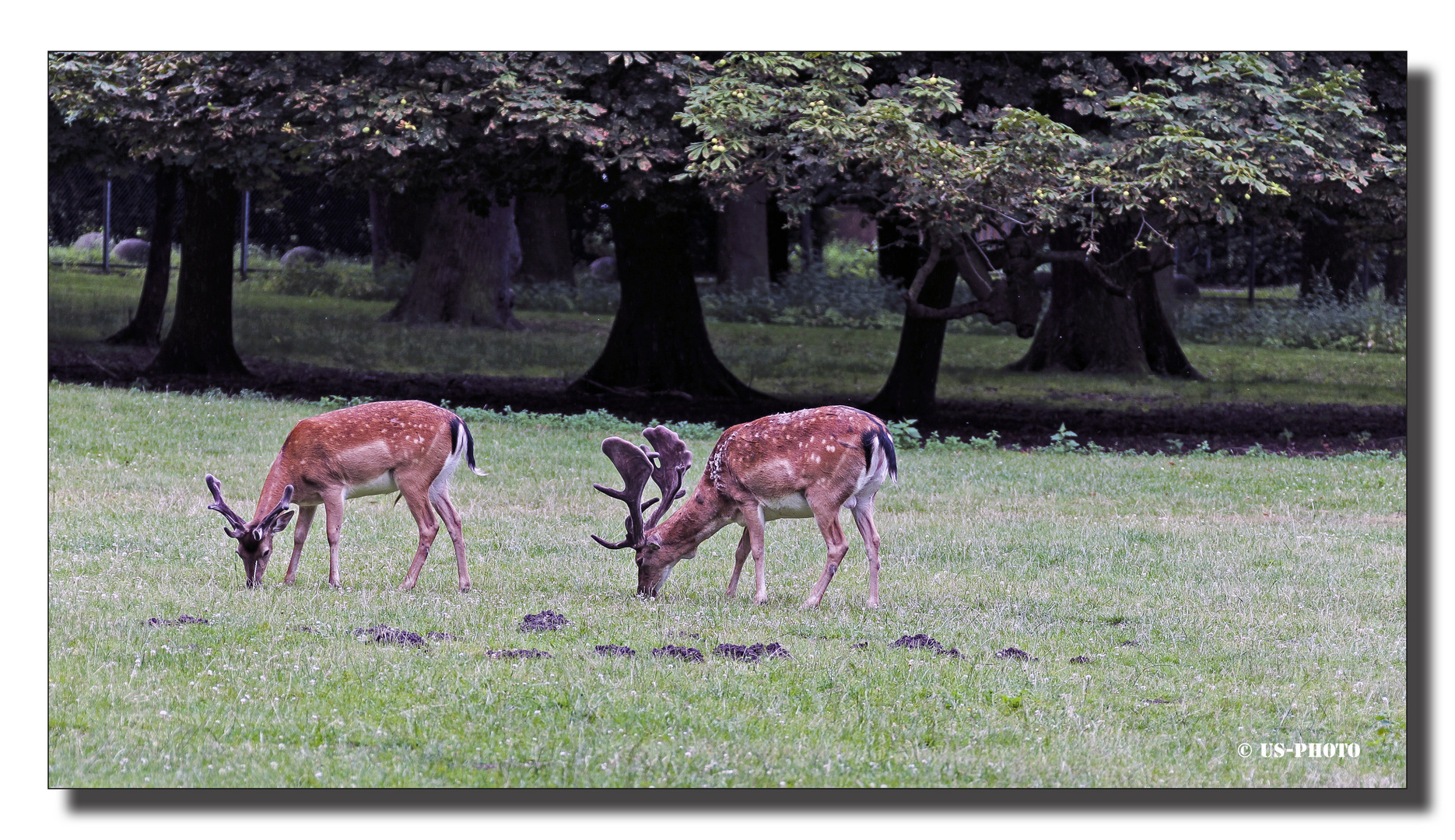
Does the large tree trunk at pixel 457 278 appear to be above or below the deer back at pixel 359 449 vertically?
above

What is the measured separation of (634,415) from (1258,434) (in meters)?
7.61

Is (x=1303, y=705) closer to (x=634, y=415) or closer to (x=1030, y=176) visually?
(x=1030, y=176)

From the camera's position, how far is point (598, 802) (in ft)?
18.8

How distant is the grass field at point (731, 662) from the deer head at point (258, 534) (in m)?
0.22

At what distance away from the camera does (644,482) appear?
8.97 meters

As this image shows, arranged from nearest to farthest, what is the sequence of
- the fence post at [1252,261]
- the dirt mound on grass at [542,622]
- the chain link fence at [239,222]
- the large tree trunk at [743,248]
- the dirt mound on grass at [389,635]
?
the dirt mound on grass at [389,635]
the dirt mound on grass at [542,622]
the chain link fence at [239,222]
the large tree trunk at [743,248]
the fence post at [1252,261]

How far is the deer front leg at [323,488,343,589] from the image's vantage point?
893 centimetres

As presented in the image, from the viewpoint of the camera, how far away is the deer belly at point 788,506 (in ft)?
29.2

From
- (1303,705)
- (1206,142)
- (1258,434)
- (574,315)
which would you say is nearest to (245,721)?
(1303,705)

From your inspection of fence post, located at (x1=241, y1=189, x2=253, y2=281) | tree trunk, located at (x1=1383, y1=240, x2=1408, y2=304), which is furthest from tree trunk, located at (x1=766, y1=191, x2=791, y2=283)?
tree trunk, located at (x1=1383, y1=240, x2=1408, y2=304)

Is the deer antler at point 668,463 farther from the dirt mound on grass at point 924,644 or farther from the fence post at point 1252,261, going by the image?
the fence post at point 1252,261

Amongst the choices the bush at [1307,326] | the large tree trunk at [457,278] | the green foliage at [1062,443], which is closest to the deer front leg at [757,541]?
the green foliage at [1062,443]

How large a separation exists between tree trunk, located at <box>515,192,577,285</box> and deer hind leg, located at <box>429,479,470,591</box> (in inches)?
1068

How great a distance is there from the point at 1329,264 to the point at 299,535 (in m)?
30.7
